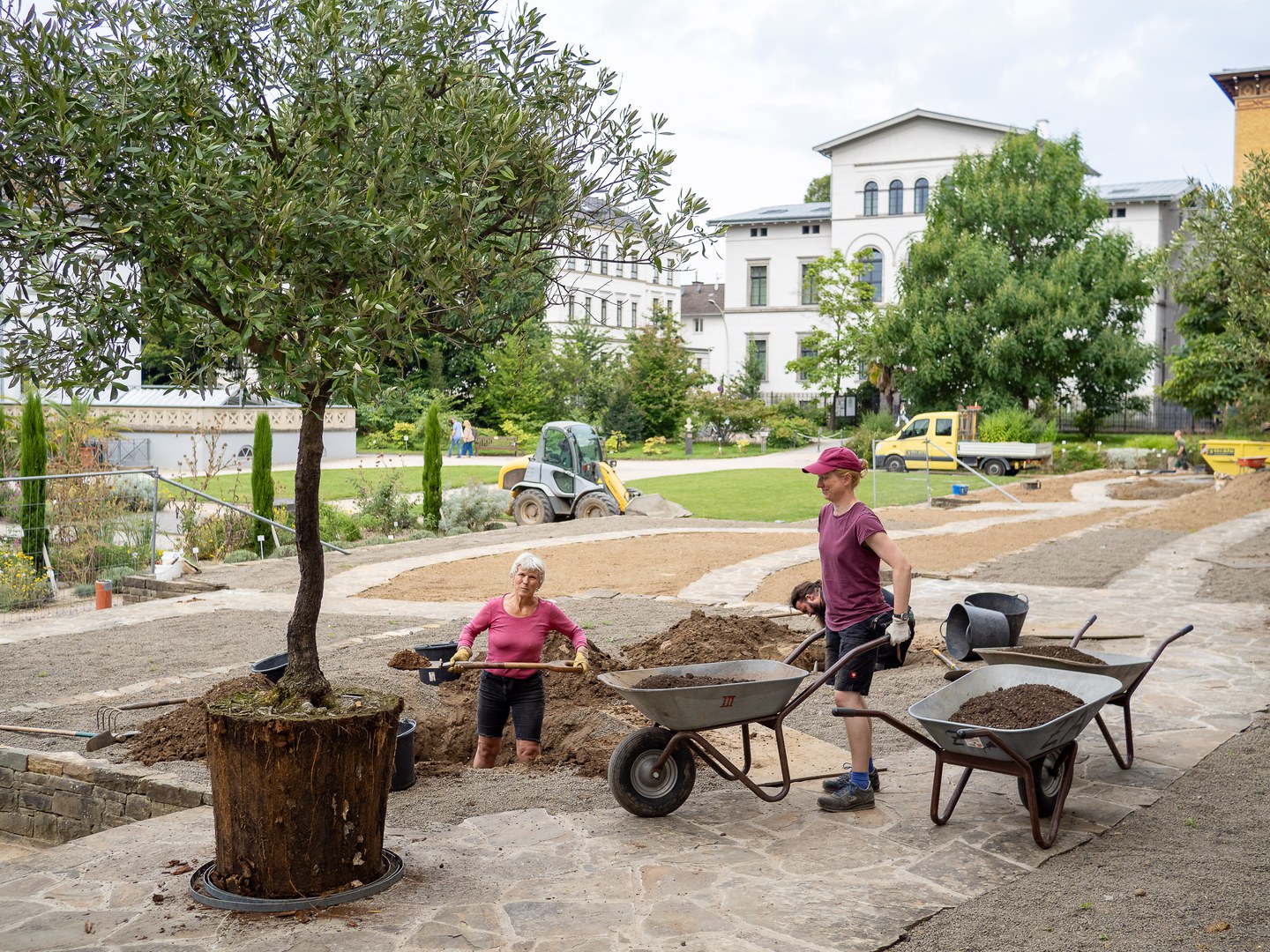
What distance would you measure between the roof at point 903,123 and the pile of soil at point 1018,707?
49.7 meters

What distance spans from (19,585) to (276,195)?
37.6 ft

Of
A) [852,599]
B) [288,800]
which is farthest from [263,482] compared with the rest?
[288,800]

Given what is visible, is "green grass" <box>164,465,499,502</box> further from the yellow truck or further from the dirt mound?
the dirt mound

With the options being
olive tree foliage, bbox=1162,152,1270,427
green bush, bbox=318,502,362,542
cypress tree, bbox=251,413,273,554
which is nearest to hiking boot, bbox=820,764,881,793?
olive tree foliage, bbox=1162,152,1270,427

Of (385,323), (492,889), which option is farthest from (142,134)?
(492,889)

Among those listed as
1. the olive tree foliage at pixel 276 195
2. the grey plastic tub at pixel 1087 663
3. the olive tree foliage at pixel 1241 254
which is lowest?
the grey plastic tub at pixel 1087 663

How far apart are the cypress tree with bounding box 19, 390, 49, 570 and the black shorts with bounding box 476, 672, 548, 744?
10.5 meters

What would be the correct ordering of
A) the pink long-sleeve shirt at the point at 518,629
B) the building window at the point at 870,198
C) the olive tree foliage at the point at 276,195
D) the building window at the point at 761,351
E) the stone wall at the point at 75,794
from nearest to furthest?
the olive tree foliage at the point at 276,195 < the pink long-sleeve shirt at the point at 518,629 < the stone wall at the point at 75,794 < the building window at the point at 870,198 < the building window at the point at 761,351

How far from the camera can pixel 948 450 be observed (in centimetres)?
3328

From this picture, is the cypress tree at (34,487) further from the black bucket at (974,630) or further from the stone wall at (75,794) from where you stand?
the black bucket at (974,630)

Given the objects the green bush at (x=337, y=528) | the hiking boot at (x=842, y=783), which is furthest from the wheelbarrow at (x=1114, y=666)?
the green bush at (x=337, y=528)

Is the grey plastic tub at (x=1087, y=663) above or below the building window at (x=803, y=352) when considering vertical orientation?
below

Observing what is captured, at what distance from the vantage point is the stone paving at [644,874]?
14.5ft

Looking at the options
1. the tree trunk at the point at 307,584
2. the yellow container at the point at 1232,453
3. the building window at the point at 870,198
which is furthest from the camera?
the building window at the point at 870,198
